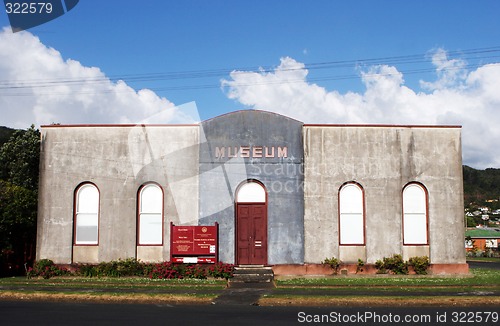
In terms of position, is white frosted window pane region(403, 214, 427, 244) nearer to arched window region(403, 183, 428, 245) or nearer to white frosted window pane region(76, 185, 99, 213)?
arched window region(403, 183, 428, 245)

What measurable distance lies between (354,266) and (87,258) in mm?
10998

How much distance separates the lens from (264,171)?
22.5 m

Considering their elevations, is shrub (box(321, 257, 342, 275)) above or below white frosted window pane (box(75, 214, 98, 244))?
below

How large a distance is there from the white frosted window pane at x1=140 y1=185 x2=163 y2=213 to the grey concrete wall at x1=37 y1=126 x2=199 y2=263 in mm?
306

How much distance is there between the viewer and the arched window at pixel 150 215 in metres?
22.3

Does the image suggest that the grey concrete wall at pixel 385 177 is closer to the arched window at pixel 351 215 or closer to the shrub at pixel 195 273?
the arched window at pixel 351 215

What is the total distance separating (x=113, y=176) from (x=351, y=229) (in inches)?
401

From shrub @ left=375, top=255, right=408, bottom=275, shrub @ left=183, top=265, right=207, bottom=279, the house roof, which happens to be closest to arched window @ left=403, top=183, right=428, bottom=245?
shrub @ left=375, top=255, right=408, bottom=275

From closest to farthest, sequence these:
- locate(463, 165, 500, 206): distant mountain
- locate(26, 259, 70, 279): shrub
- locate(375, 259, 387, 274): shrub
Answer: locate(26, 259, 70, 279): shrub < locate(375, 259, 387, 274): shrub < locate(463, 165, 500, 206): distant mountain

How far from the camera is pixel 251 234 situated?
22.2m

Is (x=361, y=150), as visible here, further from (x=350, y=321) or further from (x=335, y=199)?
(x=350, y=321)

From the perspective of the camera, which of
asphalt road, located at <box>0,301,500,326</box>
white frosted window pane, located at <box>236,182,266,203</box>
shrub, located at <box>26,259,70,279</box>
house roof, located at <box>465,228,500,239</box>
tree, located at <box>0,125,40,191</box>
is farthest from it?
house roof, located at <box>465,228,500,239</box>

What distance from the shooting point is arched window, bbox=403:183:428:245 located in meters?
22.3

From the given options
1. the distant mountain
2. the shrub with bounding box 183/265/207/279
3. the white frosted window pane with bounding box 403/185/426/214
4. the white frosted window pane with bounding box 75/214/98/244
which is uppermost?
the distant mountain
